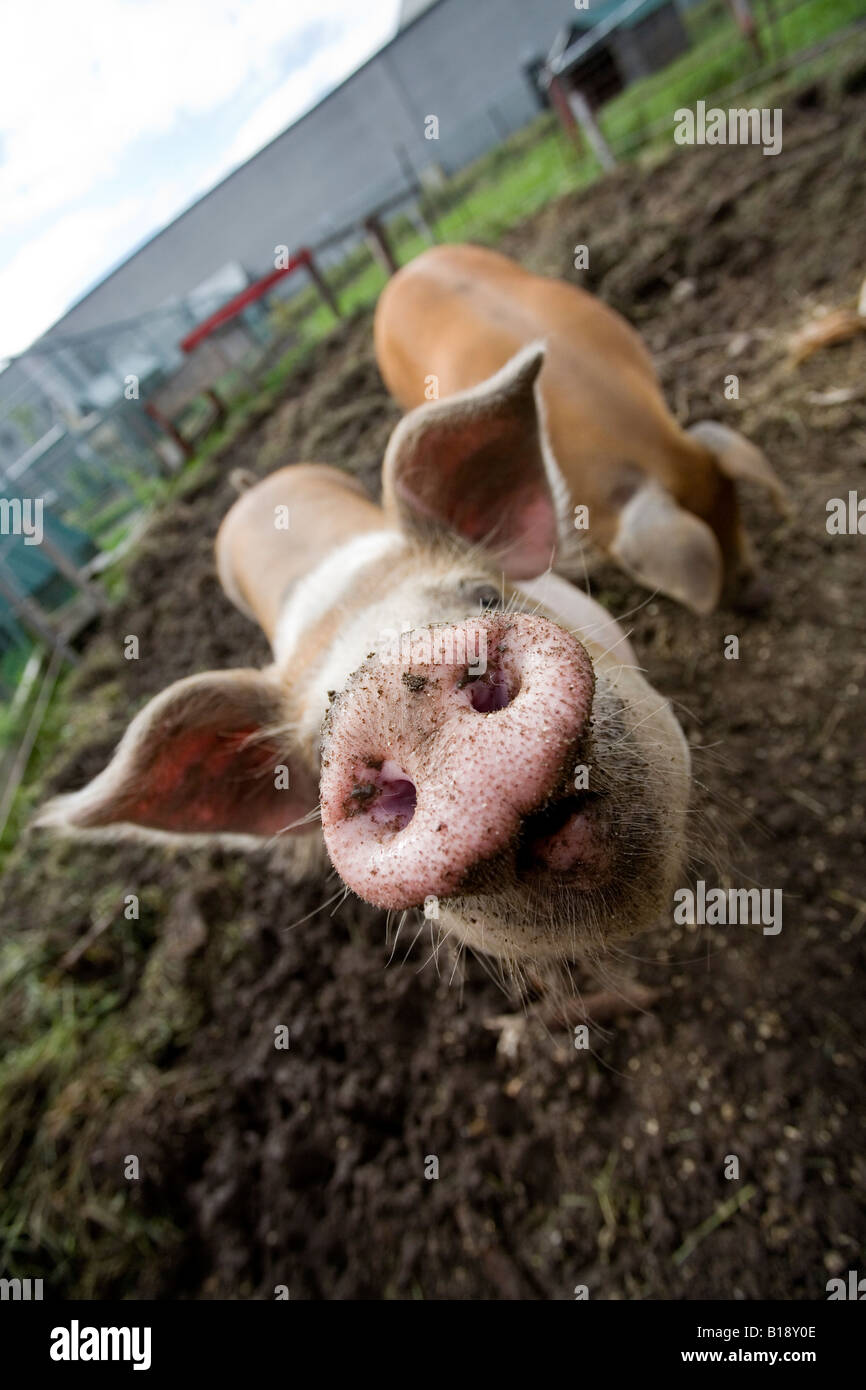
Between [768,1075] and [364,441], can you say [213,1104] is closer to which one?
[768,1075]

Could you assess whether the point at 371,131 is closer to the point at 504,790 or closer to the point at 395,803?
the point at 395,803

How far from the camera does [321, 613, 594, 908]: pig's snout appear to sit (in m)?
1.09

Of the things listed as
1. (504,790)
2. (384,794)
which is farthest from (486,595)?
(504,790)

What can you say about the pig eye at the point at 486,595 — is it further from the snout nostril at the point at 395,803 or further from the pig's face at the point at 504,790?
the snout nostril at the point at 395,803

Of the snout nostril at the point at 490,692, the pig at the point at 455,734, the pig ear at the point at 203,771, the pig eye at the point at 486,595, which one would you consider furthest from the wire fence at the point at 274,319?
the snout nostril at the point at 490,692

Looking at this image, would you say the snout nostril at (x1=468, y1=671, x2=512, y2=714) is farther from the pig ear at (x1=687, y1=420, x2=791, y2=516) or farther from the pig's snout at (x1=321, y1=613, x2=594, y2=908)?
the pig ear at (x1=687, y1=420, x2=791, y2=516)

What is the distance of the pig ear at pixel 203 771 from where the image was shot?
1.94 metres

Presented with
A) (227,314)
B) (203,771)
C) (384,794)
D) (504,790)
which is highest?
(227,314)

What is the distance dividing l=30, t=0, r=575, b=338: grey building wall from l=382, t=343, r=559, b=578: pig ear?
21.3 meters

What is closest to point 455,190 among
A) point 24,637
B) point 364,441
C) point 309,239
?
point 309,239

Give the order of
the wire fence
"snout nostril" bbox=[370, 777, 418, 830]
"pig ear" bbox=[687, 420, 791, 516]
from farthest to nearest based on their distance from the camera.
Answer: the wire fence
"pig ear" bbox=[687, 420, 791, 516]
"snout nostril" bbox=[370, 777, 418, 830]

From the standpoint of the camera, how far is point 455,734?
117cm

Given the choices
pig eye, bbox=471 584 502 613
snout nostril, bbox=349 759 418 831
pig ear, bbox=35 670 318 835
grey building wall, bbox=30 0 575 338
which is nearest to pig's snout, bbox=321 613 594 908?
snout nostril, bbox=349 759 418 831

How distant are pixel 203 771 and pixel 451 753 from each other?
1339 millimetres
